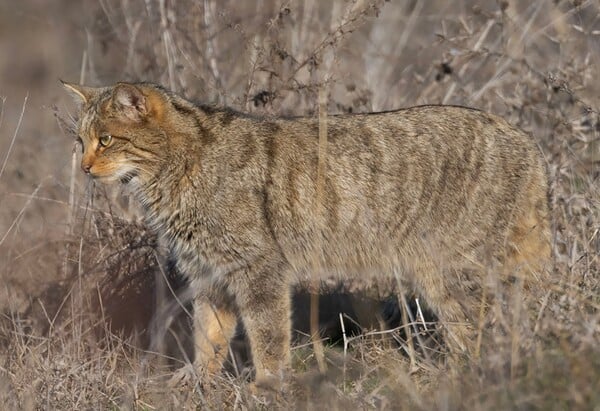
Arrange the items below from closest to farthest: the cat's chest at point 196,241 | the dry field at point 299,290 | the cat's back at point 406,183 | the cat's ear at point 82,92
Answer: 1. the dry field at point 299,290
2. the cat's chest at point 196,241
3. the cat's back at point 406,183
4. the cat's ear at point 82,92

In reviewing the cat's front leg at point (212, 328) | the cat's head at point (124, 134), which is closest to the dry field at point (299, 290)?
the cat's front leg at point (212, 328)

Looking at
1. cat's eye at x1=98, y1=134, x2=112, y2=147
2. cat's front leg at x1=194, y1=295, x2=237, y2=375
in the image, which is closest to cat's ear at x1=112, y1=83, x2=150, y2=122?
cat's eye at x1=98, y1=134, x2=112, y2=147

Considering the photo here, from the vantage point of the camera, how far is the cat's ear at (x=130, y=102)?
5.32 meters

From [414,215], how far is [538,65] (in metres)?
2.72

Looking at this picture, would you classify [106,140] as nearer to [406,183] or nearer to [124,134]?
[124,134]

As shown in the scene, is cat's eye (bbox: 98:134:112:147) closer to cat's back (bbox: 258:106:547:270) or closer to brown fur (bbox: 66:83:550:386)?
brown fur (bbox: 66:83:550:386)

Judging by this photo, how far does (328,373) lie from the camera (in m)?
4.64

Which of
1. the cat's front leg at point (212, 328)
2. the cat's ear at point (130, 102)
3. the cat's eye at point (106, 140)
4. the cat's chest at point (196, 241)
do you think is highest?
the cat's ear at point (130, 102)

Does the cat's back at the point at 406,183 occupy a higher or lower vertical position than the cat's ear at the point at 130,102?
lower

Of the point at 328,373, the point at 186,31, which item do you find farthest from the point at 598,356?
the point at 186,31

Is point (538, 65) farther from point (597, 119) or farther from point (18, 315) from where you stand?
point (18, 315)

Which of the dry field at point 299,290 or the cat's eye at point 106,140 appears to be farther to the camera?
the cat's eye at point 106,140

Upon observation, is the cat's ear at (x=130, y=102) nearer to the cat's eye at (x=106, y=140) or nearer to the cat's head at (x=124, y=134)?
the cat's head at (x=124, y=134)

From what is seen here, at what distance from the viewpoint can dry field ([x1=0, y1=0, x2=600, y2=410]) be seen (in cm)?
427
